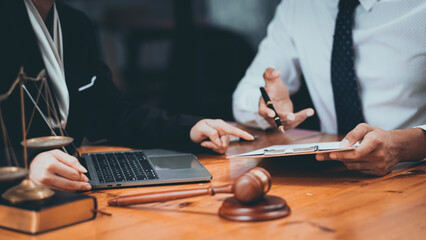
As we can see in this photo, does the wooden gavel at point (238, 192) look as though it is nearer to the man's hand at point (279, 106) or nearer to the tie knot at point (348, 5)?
the man's hand at point (279, 106)

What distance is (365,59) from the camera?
1.66m

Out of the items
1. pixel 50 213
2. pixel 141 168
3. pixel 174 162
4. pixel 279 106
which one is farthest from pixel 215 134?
pixel 50 213

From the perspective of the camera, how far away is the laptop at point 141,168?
105cm

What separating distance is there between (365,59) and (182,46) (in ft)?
7.96

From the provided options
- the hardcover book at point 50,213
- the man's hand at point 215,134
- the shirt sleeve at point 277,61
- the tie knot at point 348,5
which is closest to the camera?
the hardcover book at point 50,213

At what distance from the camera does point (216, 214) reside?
33.6 inches

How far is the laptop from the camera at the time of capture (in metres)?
1.05

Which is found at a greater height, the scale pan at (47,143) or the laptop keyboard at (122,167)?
the scale pan at (47,143)

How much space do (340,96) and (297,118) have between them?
22cm

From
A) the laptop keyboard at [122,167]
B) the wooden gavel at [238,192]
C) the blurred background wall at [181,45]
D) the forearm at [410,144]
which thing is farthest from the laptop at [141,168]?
the blurred background wall at [181,45]

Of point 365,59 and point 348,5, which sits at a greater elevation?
point 348,5

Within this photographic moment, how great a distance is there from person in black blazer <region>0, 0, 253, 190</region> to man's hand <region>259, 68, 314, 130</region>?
0.73 feet

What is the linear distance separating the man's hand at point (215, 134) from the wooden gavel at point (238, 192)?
503 mm

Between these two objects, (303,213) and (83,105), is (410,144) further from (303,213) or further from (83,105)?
(83,105)
